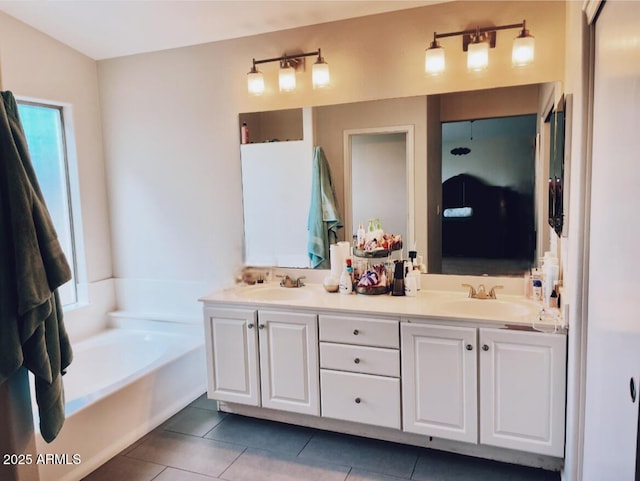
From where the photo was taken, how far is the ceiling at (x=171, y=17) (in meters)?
2.82

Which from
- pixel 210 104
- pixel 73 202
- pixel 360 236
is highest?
pixel 210 104

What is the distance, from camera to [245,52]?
321cm

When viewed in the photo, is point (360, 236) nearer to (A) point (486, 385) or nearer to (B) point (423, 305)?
(B) point (423, 305)

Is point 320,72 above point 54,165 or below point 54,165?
above

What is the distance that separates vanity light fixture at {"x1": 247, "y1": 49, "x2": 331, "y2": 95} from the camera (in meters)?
2.93

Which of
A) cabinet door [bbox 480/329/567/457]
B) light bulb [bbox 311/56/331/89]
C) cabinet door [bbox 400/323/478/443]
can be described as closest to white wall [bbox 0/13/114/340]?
light bulb [bbox 311/56/331/89]

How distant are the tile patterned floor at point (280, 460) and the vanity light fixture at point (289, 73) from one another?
2.17 m

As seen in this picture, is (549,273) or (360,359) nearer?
(549,273)

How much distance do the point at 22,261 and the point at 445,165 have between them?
2.19 metres

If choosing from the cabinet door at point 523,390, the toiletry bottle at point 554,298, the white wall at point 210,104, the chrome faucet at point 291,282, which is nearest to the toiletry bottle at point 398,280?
the white wall at point 210,104

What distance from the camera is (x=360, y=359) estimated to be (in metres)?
2.54

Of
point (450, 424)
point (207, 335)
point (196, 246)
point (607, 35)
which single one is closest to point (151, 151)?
point (196, 246)

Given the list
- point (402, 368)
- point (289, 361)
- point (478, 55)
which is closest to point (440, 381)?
point (402, 368)

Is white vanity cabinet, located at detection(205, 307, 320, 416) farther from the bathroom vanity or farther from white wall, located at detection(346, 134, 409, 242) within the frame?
white wall, located at detection(346, 134, 409, 242)
